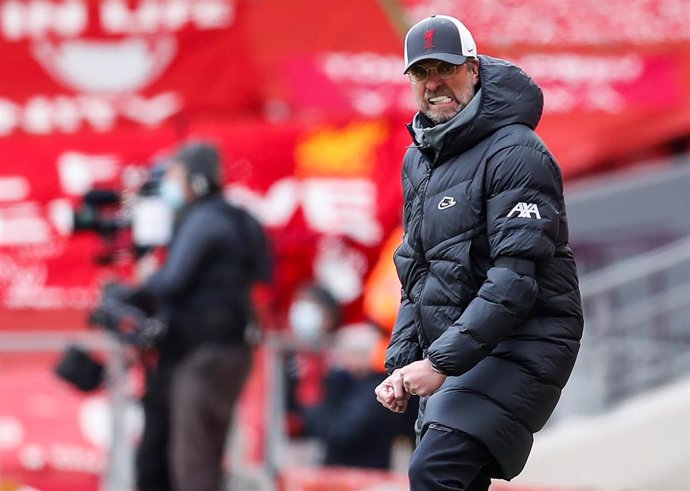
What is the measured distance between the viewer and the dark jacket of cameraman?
7.38 meters

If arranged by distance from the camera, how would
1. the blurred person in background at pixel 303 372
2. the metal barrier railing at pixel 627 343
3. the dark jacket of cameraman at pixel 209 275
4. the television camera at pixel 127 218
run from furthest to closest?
the metal barrier railing at pixel 627 343
the blurred person in background at pixel 303 372
the television camera at pixel 127 218
the dark jacket of cameraman at pixel 209 275

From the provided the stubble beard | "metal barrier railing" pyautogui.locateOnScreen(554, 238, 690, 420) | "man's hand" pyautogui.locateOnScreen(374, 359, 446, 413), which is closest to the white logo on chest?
the stubble beard

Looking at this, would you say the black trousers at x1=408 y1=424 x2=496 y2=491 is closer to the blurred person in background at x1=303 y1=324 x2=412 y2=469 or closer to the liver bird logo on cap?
the liver bird logo on cap

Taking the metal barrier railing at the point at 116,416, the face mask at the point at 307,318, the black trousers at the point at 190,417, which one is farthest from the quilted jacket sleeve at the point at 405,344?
the face mask at the point at 307,318

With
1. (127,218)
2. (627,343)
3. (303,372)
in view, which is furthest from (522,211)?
(627,343)

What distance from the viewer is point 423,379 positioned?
14.2ft

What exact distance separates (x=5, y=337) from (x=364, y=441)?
101 inches

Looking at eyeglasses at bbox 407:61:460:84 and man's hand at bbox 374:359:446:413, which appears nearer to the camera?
man's hand at bbox 374:359:446:413

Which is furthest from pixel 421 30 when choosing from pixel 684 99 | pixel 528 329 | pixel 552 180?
pixel 684 99

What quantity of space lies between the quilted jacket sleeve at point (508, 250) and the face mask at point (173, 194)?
3.58m

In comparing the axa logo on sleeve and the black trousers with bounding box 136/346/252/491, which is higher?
the axa logo on sleeve

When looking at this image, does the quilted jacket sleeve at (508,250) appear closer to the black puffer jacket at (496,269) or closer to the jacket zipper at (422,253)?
the black puffer jacket at (496,269)

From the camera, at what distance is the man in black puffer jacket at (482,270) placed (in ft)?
14.0

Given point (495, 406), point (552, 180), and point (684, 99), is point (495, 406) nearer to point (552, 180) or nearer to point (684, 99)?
point (552, 180)
